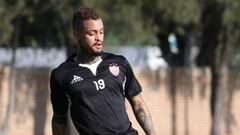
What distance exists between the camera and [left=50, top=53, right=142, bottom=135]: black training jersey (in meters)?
5.05

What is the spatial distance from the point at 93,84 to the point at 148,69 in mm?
17472

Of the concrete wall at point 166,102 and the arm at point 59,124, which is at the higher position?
the arm at point 59,124

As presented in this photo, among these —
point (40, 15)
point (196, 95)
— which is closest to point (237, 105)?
point (196, 95)

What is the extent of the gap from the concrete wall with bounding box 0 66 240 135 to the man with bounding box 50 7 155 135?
15398 mm

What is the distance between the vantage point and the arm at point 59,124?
17.6 feet

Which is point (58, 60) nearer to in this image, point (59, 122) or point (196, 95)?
point (196, 95)

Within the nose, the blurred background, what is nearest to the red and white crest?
the nose

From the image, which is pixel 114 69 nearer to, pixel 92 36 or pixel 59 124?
pixel 92 36

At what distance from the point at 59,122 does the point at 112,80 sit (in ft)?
1.86

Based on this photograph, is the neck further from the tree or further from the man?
A: the tree

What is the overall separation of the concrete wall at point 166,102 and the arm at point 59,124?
1516cm

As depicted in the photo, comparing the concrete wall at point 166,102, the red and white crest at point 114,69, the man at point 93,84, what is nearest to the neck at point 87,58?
the man at point 93,84

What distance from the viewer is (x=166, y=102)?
22.7 m

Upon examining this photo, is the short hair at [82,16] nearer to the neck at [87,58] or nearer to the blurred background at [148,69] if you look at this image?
the neck at [87,58]
